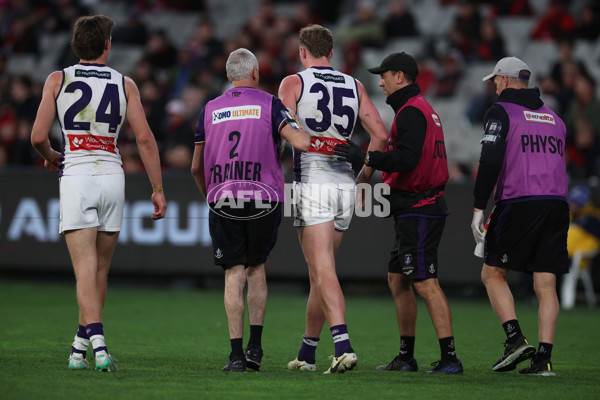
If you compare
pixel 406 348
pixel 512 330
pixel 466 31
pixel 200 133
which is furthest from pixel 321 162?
pixel 466 31

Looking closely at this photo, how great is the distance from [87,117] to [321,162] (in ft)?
5.95

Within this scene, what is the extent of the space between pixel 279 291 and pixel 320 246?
790 cm

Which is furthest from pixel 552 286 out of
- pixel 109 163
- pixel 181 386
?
pixel 109 163

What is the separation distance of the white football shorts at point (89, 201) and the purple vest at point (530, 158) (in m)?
3.09

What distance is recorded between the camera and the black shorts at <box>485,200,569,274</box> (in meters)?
7.55

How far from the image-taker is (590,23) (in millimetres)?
18016

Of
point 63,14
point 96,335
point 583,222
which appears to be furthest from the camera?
point 63,14

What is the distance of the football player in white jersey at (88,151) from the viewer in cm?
702

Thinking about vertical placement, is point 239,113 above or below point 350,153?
above

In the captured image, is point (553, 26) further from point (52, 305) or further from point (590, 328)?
point (52, 305)

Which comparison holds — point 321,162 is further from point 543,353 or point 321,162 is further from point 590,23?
point 590,23

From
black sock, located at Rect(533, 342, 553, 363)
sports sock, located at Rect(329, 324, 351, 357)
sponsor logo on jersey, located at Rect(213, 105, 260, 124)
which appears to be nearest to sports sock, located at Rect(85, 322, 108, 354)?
sports sock, located at Rect(329, 324, 351, 357)

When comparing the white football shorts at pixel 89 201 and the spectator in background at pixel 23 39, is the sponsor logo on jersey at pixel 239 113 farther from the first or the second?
the spectator in background at pixel 23 39

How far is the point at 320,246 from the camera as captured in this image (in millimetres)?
7316
